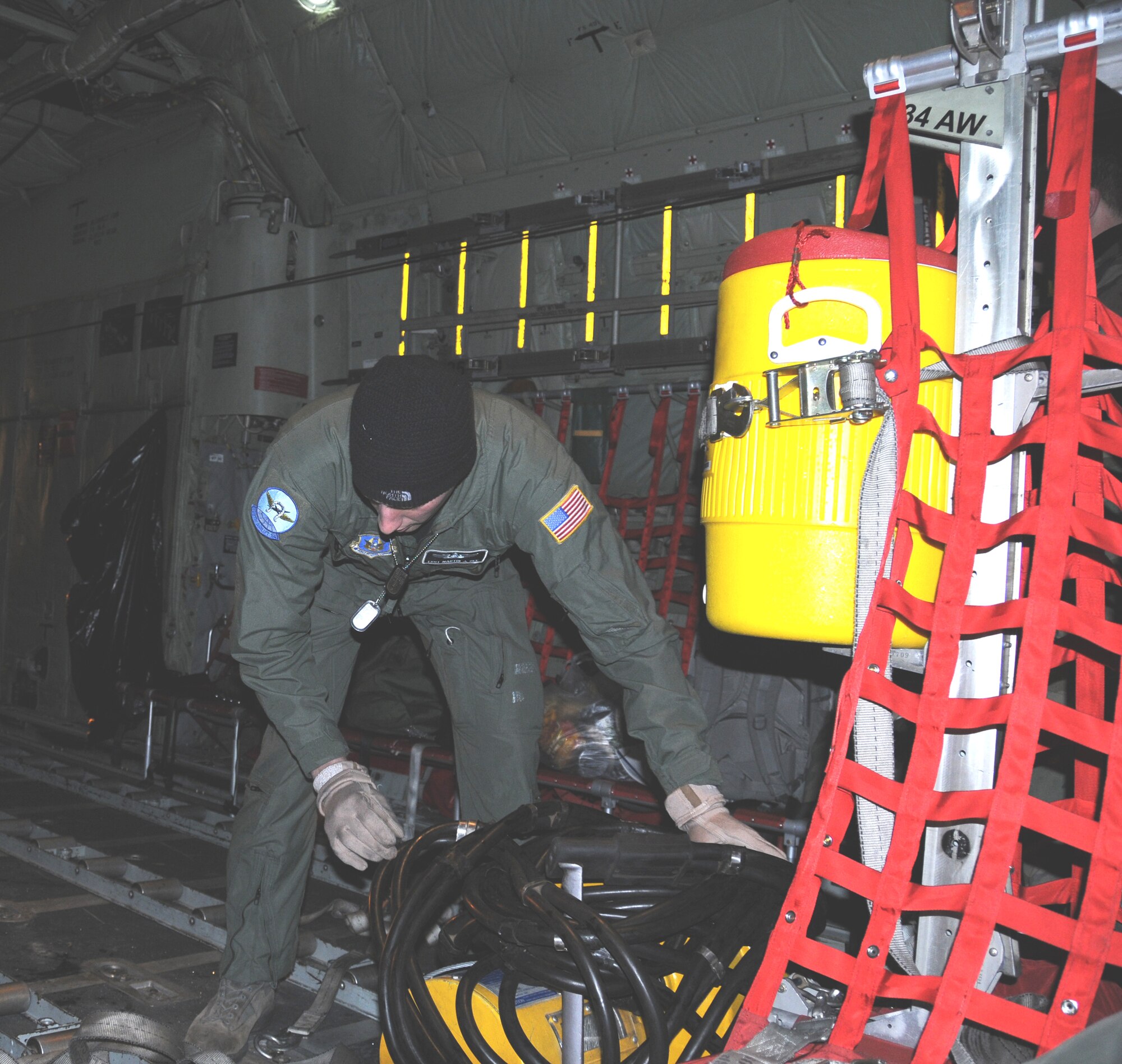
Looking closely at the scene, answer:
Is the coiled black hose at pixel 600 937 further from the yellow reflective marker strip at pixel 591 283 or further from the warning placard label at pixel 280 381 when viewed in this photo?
Result: the warning placard label at pixel 280 381

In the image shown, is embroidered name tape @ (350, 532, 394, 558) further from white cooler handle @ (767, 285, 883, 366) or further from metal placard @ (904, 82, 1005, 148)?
metal placard @ (904, 82, 1005, 148)

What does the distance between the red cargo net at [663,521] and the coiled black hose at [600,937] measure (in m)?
3.23

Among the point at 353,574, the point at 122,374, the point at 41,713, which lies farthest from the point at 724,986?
the point at 41,713

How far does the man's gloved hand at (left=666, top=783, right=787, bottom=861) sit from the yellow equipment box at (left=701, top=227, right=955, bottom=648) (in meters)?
0.42

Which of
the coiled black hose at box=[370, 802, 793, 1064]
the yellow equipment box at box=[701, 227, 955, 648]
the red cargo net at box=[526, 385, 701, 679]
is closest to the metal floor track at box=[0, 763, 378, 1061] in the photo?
the coiled black hose at box=[370, 802, 793, 1064]

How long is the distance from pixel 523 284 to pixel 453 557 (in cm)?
341

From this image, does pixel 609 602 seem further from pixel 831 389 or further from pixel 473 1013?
pixel 473 1013

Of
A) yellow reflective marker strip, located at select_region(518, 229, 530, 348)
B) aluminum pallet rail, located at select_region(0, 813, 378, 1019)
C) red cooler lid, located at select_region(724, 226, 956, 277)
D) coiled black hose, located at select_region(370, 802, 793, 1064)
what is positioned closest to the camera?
coiled black hose, located at select_region(370, 802, 793, 1064)

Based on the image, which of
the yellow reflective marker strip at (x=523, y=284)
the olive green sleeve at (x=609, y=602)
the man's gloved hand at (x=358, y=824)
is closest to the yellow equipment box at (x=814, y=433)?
the olive green sleeve at (x=609, y=602)

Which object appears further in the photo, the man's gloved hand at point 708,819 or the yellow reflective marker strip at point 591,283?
the yellow reflective marker strip at point 591,283

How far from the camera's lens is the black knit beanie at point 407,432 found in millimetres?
2045

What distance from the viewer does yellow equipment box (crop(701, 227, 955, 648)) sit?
1710 mm

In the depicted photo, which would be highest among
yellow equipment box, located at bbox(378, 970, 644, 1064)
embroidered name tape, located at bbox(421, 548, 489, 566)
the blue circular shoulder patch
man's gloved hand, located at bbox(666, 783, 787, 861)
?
the blue circular shoulder patch

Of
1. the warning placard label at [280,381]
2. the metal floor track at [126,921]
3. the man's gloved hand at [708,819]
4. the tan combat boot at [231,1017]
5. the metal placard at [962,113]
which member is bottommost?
the metal floor track at [126,921]
